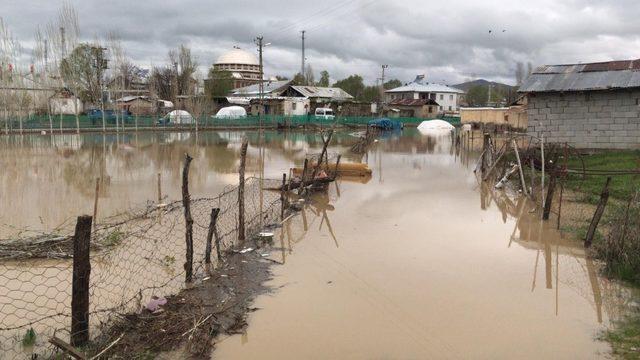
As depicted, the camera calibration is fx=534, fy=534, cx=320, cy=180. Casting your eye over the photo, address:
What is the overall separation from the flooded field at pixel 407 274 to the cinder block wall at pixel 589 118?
17.3 feet

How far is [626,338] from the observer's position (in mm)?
5645

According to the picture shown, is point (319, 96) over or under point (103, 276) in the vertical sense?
over

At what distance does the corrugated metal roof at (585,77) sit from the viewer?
19.0 meters

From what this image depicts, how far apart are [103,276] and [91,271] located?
1.24ft

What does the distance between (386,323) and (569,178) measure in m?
12.4

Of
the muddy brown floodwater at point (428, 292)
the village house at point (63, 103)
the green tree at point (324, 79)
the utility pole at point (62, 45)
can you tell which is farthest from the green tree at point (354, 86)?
the muddy brown floodwater at point (428, 292)

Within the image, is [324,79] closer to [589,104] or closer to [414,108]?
[414,108]

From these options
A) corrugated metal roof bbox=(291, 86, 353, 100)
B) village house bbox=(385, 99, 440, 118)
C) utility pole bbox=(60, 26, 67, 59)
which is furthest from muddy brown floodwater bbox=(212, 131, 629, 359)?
village house bbox=(385, 99, 440, 118)

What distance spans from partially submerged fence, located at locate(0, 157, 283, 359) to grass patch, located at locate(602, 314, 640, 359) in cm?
494

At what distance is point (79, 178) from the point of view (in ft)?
62.1

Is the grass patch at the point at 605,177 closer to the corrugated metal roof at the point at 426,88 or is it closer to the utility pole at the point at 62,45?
the utility pole at the point at 62,45

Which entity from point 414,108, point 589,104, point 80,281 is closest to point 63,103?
point 414,108

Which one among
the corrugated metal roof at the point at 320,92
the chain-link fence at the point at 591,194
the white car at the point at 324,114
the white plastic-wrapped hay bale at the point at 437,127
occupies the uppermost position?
the corrugated metal roof at the point at 320,92

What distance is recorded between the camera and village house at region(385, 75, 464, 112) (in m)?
82.6
